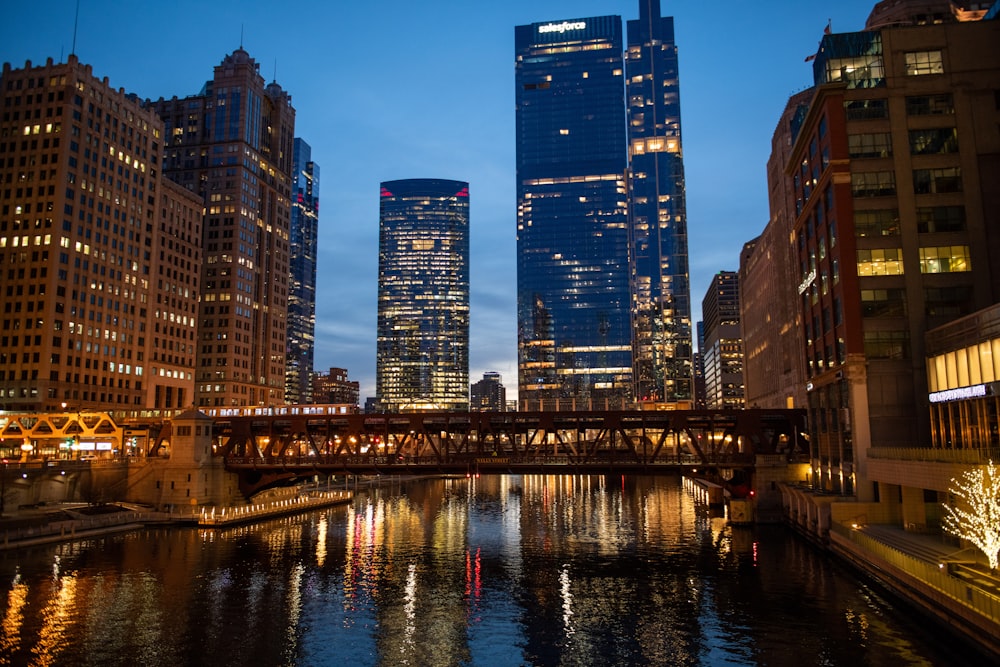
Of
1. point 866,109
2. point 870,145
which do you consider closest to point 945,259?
point 870,145

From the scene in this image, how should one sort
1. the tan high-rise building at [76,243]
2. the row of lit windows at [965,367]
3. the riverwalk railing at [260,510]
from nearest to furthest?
the row of lit windows at [965,367] < the riverwalk railing at [260,510] < the tan high-rise building at [76,243]

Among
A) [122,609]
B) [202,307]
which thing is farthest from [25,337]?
[122,609]

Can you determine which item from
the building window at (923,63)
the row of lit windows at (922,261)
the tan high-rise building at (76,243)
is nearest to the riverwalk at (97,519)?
the tan high-rise building at (76,243)

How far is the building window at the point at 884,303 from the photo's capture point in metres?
70.3

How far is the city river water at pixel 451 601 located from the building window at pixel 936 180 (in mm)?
38538

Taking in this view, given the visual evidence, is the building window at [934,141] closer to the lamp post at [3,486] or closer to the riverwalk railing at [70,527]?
the riverwalk railing at [70,527]

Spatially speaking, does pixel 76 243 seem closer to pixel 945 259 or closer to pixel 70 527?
pixel 70 527

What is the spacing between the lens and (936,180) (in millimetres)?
72125

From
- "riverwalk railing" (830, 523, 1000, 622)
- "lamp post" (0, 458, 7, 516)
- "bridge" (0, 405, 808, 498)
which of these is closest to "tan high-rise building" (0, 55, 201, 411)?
"bridge" (0, 405, 808, 498)

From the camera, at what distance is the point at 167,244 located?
569 ft

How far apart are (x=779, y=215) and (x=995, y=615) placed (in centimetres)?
12671

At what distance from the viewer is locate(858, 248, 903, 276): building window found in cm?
7106

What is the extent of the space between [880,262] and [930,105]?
59.3 ft

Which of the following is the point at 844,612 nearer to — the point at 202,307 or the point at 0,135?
the point at 0,135
